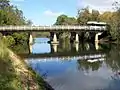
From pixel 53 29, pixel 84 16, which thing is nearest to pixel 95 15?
pixel 84 16

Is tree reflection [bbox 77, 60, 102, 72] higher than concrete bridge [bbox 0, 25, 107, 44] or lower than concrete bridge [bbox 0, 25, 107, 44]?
lower

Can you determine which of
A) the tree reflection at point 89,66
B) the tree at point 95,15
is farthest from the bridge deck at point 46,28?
the tree reflection at point 89,66

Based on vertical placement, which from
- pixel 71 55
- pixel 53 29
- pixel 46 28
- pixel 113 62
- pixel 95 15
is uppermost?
pixel 95 15

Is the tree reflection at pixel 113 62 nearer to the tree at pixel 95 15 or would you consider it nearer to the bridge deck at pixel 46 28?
the bridge deck at pixel 46 28

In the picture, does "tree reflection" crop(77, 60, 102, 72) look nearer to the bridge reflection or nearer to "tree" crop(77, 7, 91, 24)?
the bridge reflection

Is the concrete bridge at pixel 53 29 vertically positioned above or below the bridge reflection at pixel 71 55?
above

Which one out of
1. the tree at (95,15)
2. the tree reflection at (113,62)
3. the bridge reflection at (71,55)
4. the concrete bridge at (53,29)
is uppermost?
the tree at (95,15)

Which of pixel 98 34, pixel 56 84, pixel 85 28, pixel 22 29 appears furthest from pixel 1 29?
pixel 56 84

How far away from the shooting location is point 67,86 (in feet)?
72.5

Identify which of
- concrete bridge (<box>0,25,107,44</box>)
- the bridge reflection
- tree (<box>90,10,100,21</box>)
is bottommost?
the bridge reflection

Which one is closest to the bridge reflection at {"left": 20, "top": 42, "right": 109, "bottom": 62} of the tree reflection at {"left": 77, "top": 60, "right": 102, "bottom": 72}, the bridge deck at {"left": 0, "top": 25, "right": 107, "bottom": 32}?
the tree reflection at {"left": 77, "top": 60, "right": 102, "bottom": 72}

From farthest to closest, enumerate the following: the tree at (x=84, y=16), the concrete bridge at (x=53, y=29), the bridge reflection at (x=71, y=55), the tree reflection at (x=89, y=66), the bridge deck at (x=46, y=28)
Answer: the tree at (x=84, y=16) → the concrete bridge at (x=53, y=29) → the bridge deck at (x=46, y=28) → the bridge reflection at (x=71, y=55) → the tree reflection at (x=89, y=66)

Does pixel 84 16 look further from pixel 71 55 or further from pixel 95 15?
pixel 71 55

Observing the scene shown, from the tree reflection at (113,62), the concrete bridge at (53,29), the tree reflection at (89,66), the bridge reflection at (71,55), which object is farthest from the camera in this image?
the concrete bridge at (53,29)
